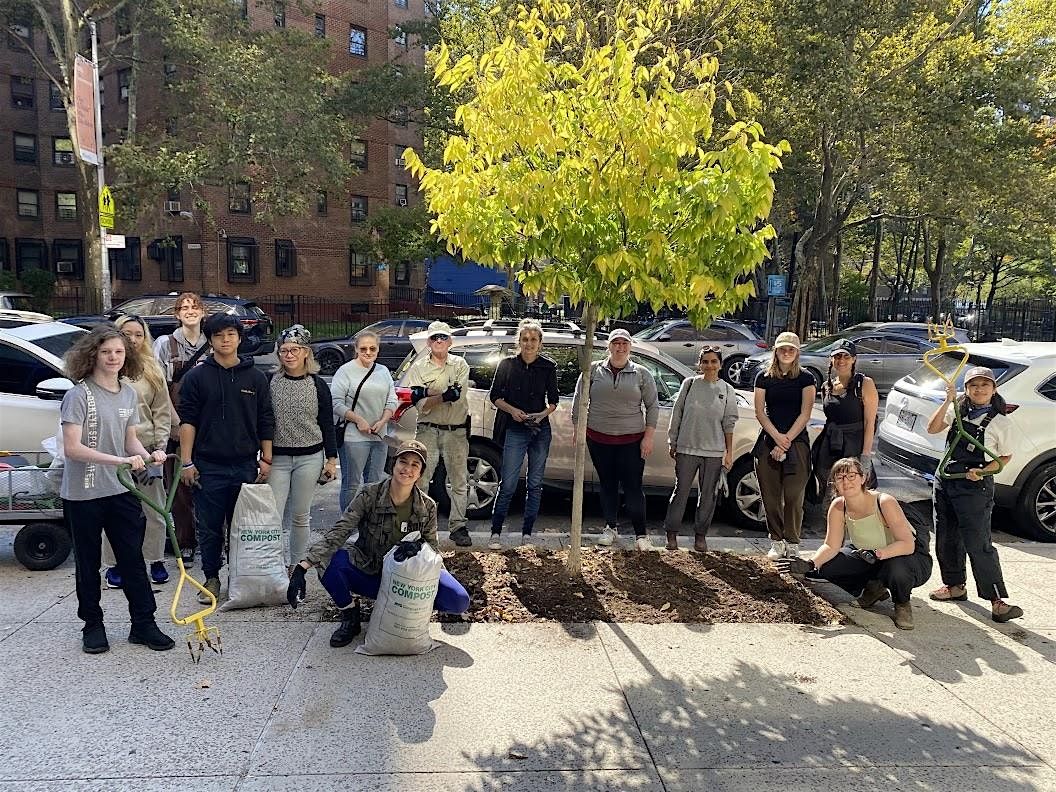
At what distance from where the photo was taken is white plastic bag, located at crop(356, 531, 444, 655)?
4324 mm

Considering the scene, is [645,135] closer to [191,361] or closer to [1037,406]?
[191,361]

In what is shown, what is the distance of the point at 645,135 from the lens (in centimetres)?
444

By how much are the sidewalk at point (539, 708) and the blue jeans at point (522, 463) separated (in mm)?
1623

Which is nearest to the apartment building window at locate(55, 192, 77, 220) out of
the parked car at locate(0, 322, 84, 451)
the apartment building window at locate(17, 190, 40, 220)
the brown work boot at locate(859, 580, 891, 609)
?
the apartment building window at locate(17, 190, 40, 220)

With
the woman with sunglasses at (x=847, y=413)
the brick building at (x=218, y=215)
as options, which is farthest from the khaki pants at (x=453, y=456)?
the brick building at (x=218, y=215)

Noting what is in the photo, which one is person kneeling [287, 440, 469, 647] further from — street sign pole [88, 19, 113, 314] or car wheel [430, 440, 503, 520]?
street sign pole [88, 19, 113, 314]

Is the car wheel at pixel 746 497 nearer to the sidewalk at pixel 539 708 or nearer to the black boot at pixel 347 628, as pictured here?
the sidewalk at pixel 539 708

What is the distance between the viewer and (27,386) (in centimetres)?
695

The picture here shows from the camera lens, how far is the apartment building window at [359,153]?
37.6 metres

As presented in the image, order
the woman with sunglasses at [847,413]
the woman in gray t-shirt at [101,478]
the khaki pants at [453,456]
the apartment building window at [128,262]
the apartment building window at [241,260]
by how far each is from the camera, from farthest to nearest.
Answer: the apartment building window at [128,262] → the apartment building window at [241,260] → the khaki pants at [453,456] → the woman with sunglasses at [847,413] → the woman in gray t-shirt at [101,478]

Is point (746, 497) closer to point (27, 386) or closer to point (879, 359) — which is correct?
point (27, 386)

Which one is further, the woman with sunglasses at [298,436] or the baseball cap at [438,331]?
the baseball cap at [438,331]

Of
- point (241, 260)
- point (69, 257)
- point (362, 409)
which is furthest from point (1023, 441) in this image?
point (69, 257)

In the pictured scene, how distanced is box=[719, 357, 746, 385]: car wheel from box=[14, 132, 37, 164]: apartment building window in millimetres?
36556
